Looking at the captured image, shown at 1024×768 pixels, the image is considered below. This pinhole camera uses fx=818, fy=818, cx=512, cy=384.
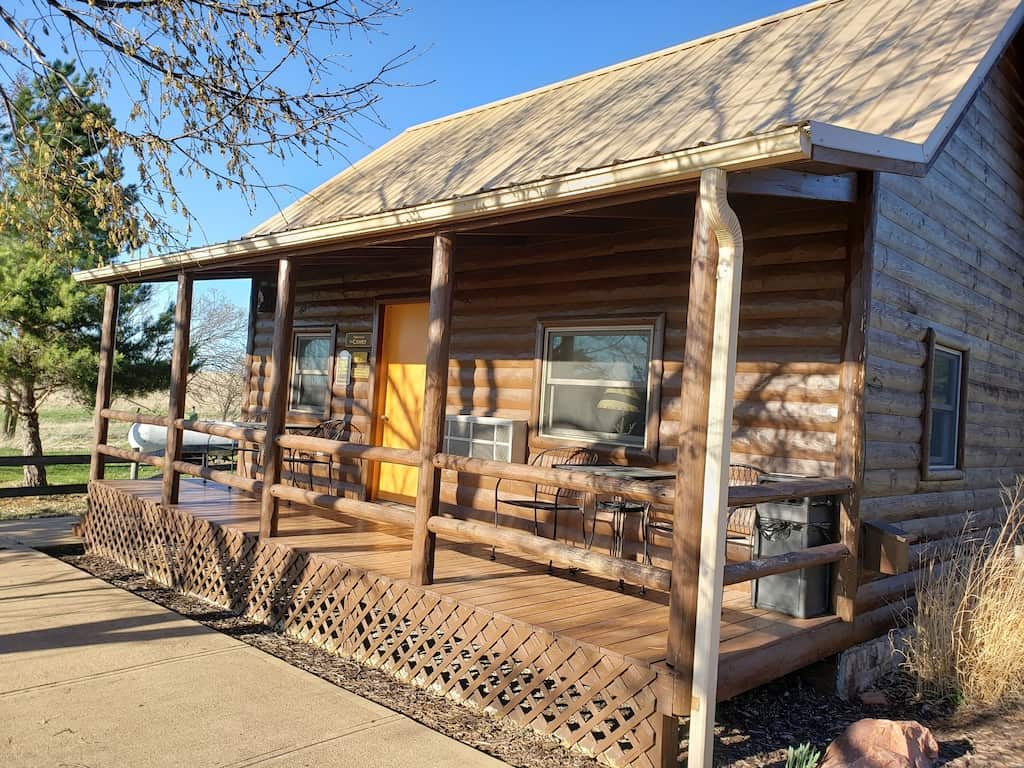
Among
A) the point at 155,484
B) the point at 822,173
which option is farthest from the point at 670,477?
the point at 155,484

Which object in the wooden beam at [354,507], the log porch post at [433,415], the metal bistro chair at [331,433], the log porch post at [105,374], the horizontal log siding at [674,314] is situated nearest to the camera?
the log porch post at [433,415]

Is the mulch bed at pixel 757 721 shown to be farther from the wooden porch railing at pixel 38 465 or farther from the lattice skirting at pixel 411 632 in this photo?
the wooden porch railing at pixel 38 465

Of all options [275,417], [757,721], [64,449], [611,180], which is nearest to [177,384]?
[275,417]

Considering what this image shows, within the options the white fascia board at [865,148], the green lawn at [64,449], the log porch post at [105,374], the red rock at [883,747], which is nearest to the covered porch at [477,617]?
the red rock at [883,747]

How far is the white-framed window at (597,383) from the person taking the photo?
20.6 ft

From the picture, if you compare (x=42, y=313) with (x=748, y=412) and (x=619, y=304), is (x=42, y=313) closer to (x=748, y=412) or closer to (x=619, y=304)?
(x=619, y=304)

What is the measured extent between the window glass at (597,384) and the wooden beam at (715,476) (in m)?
2.48

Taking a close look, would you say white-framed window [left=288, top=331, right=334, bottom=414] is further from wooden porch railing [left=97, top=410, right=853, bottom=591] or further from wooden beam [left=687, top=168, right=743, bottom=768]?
wooden beam [left=687, top=168, right=743, bottom=768]

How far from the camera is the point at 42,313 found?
12234 mm

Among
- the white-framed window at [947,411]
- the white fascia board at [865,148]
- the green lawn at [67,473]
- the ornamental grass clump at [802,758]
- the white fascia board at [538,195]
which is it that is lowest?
the green lawn at [67,473]

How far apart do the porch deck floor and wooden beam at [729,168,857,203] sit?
7.48 feet

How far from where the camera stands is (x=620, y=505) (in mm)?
5504

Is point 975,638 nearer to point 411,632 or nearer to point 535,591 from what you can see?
point 535,591

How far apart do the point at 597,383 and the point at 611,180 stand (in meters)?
2.75
